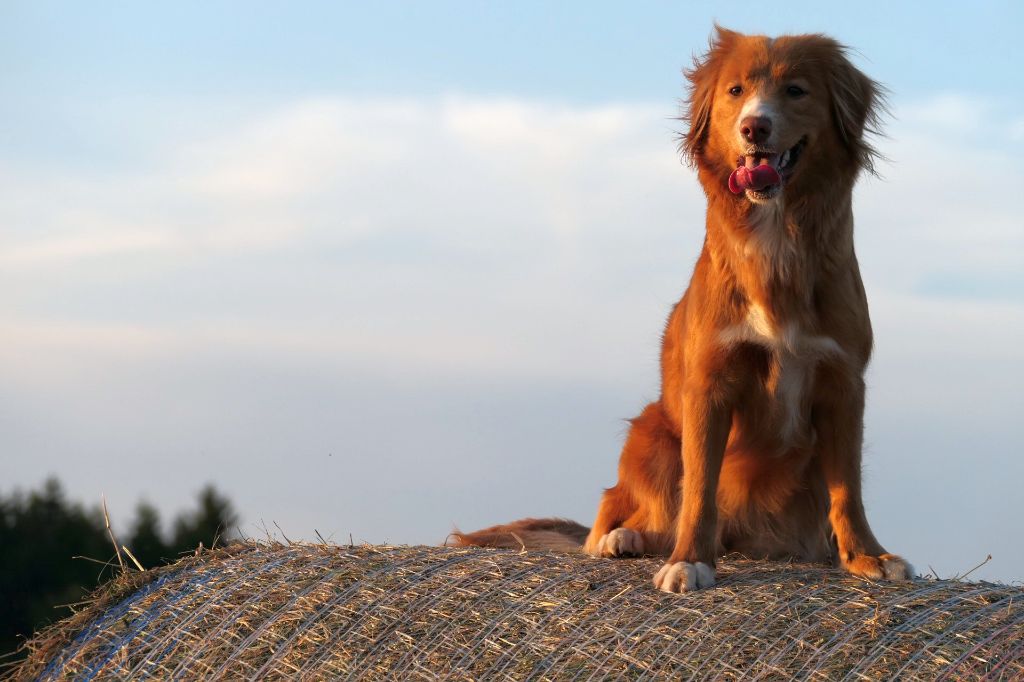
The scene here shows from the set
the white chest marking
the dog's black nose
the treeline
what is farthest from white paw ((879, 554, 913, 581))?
the treeline

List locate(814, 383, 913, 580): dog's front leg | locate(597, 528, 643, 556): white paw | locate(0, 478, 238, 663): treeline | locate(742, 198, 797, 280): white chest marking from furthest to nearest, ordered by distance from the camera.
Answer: locate(0, 478, 238, 663): treeline, locate(597, 528, 643, 556): white paw, locate(814, 383, 913, 580): dog's front leg, locate(742, 198, 797, 280): white chest marking

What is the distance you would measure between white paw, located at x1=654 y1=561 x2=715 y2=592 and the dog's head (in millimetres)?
1338

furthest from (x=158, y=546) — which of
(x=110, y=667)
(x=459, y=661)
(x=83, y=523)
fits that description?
(x=459, y=661)

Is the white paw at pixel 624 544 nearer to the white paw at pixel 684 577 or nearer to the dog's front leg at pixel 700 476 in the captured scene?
the dog's front leg at pixel 700 476

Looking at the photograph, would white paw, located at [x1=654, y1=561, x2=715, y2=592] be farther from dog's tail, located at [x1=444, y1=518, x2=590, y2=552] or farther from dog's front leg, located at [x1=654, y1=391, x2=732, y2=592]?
dog's tail, located at [x1=444, y1=518, x2=590, y2=552]

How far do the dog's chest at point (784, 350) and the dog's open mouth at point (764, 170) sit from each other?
42 centimetres

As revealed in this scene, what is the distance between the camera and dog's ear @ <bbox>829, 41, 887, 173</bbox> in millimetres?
4586

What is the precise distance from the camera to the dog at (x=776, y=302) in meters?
4.48

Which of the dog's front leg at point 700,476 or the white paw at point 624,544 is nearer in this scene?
the dog's front leg at point 700,476

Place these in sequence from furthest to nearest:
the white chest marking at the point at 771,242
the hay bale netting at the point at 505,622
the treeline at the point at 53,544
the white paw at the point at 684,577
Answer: the treeline at the point at 53,544, the white chest marking at the point at 771,242, the white paw at the point at 684,577, the hay bale netting at the point at 505,622

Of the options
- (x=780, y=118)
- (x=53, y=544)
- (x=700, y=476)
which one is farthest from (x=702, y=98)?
(x=53, y=544)

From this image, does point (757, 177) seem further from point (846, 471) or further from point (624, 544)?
point (624, 544)

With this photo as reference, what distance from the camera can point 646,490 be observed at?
16.7ft

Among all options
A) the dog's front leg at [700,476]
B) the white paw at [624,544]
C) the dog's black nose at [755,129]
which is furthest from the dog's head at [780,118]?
the white paw at [624,544]
